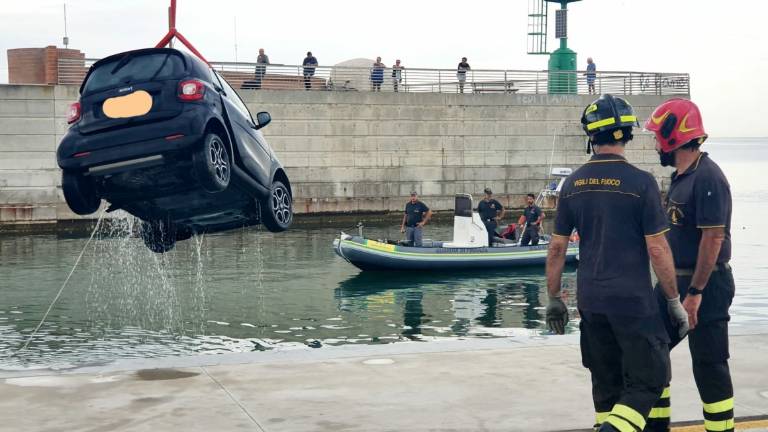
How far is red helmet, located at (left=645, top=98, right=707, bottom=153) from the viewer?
6.71 metres

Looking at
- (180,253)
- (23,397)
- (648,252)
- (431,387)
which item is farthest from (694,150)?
(180,253)

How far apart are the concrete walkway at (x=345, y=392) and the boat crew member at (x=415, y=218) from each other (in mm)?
18947

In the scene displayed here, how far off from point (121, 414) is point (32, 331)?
13.3 metres

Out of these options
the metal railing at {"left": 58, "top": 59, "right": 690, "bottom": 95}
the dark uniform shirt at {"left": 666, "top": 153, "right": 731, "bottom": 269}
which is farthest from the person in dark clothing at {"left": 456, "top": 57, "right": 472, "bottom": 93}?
the dark uniform shirt at {"left": 666, "top": 153, "right": 731, "bottom": 269}

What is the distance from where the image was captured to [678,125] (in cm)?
674

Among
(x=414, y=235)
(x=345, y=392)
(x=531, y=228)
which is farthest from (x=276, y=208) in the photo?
(x=531, y=228)

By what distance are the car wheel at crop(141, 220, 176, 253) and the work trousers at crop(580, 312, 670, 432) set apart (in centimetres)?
425

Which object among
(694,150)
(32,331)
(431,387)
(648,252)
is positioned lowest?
(32,331)

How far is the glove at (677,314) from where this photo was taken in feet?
20.4

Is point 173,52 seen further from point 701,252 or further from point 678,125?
point 701,252

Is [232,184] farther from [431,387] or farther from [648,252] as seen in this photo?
[648,252]

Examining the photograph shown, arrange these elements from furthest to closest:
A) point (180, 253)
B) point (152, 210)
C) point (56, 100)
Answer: point (56, 100)
point (180, 253)
point (152, 210)

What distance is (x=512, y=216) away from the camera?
46.8 meters

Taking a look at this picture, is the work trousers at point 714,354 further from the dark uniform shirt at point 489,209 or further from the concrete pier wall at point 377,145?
the concrete pier wall at point 377,145
